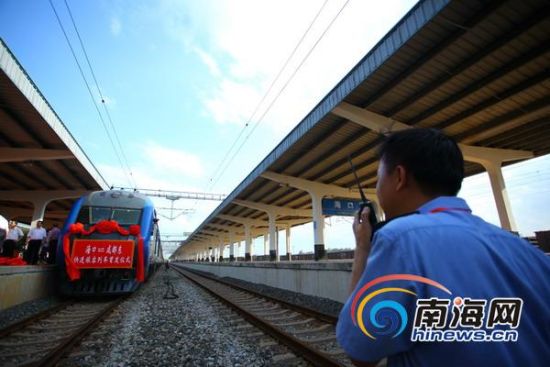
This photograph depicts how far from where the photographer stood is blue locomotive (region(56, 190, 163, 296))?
797cm

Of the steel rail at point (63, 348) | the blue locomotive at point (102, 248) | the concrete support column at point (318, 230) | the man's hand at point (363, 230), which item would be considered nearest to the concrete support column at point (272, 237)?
the concrete support column at point (318, 230)

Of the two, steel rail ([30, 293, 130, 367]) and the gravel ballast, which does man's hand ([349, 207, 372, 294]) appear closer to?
the gravel ballast

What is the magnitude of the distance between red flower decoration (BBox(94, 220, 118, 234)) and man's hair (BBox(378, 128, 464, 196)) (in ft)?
30.0

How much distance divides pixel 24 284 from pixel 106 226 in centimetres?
234

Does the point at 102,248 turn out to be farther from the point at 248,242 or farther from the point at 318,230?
the point at 248,242

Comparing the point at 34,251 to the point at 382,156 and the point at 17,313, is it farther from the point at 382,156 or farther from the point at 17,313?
the point at 382,156

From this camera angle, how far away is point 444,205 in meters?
0.94

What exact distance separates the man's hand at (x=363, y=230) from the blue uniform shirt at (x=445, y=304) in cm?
23

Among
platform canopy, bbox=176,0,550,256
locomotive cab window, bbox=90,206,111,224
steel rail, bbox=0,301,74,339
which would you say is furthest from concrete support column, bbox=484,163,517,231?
steel rail, bbox=0,301,74,339

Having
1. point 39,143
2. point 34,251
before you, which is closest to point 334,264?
point 34,251

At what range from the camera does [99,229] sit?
8383 millimetres

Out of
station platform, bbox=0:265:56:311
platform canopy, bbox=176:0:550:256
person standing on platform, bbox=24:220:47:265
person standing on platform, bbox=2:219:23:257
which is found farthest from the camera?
person standing on platform, bbox=24:220:47:265

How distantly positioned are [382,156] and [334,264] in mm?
7701

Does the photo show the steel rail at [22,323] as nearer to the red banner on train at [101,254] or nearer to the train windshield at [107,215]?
the red banner on train at [101,254]
